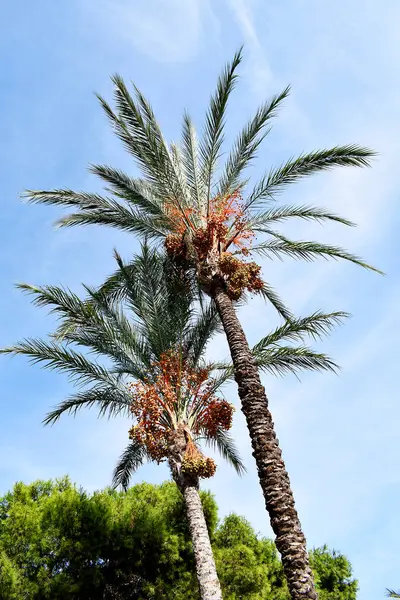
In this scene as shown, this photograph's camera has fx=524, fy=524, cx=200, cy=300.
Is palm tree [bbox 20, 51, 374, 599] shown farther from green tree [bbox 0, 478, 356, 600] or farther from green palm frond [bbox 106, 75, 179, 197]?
green tree [bbox 0, 478, 356, 600]

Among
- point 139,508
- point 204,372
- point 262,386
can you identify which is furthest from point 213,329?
point 139,508

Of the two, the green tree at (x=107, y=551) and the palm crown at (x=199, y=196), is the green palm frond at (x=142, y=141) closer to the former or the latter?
the palm crown at (x=199, y=196)

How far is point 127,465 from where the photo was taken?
1435 cm

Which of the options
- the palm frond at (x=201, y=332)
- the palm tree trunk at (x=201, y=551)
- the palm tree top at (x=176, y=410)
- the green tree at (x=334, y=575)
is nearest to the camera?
the palm tree trunk at (x=201, y=551)

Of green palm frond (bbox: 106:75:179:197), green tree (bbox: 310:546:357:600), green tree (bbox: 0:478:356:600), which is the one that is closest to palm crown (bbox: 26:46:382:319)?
green palm frond (bbox: 106:75:179:197)

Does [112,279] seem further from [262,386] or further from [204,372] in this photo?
[262,386]

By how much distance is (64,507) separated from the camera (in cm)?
1473

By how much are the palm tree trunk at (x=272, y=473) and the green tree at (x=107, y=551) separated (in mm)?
8208

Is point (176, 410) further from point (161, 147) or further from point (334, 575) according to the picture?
point (334, 575)

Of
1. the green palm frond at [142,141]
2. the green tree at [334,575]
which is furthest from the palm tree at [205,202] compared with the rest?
the green tree at [334,575]

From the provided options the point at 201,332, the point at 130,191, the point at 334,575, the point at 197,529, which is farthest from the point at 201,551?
the point at 334,575

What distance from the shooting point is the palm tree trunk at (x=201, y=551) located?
995cm

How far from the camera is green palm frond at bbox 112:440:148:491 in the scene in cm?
1430

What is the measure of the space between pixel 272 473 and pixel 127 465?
732cm
